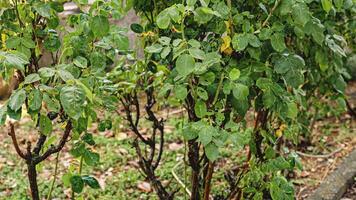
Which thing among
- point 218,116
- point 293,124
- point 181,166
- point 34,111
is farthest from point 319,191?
point 34,111

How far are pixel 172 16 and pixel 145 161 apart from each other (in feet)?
3.30

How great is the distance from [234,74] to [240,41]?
12cm

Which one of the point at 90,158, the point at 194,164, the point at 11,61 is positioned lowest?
the point at 194,164

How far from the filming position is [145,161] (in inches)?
98.7

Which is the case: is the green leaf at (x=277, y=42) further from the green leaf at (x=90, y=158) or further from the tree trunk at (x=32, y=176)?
the tree trunk at (x=32, y=176)

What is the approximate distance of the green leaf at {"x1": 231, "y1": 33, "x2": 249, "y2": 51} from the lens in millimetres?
1814

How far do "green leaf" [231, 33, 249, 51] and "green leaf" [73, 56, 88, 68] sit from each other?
1.61 ft

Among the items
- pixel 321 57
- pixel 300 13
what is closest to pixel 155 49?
pixel 300 13

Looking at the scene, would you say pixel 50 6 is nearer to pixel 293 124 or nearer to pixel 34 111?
pixel 34 111

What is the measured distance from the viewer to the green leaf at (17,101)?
1470 mm

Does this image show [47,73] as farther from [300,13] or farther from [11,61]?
[300,13]

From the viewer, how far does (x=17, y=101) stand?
147 centimetres

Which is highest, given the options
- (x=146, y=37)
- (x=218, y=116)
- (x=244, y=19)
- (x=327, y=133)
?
(x=244, y=19)

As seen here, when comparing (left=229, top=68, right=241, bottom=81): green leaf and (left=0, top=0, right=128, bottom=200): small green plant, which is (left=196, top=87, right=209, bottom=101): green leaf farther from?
(left=0, top=0, right=128, bottom=200): small green plant
